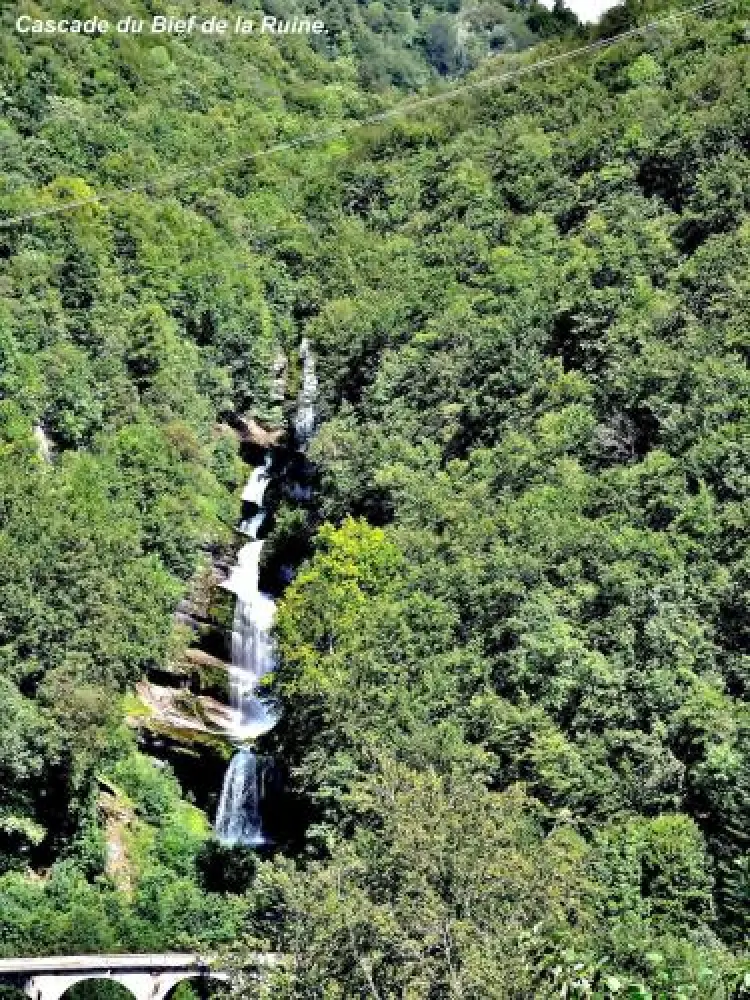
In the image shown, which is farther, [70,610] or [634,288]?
[634,288]

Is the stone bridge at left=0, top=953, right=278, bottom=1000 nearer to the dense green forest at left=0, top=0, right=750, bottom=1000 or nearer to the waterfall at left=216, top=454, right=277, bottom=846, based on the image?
the dense green forest at left=0, top=0, right=750, bottom=1000

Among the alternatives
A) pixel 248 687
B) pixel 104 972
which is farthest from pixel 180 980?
pixel 248 687

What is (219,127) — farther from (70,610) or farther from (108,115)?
(70,610)

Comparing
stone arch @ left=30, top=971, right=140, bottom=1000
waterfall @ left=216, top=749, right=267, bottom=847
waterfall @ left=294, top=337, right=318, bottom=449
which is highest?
waterfall @ left=294, top=337, right=318, bottom=449

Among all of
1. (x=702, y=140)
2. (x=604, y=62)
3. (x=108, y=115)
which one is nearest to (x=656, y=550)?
(x=702, y=140)

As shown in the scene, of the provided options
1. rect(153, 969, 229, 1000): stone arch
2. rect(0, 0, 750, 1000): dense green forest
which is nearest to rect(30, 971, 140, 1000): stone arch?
rect(153, 969, 229, 1000): stone arch

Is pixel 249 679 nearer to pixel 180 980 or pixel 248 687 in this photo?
pixel 248 687

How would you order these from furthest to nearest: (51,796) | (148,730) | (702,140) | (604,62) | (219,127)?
(219,127), (604,62), (702,140), (148,730), (51,796)
